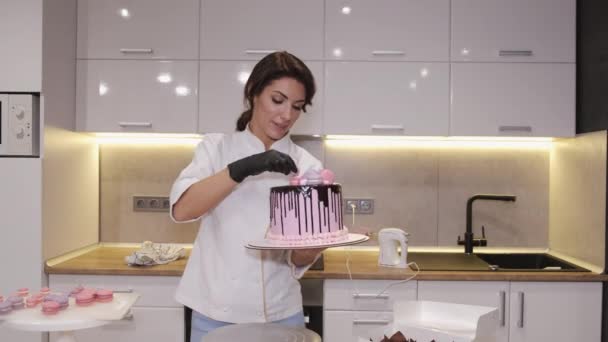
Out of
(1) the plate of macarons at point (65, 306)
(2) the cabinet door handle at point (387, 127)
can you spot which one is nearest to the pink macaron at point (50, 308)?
(1) the plate of macarons at point (65, 306)

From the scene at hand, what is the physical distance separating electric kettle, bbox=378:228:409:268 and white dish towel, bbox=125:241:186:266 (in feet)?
2.88

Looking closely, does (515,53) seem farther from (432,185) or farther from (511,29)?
(432,185)

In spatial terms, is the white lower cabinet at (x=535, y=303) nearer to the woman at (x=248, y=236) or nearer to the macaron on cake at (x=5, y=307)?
the woman at (x=248, y=236)

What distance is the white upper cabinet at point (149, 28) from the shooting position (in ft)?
7.11

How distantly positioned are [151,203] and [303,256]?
1.41 metres

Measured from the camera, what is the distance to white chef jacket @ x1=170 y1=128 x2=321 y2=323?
1302mm

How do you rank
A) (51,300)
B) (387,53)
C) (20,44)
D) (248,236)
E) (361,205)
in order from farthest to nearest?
(361,205) → (387,53) → (20,44) → (248,236) → (51,300)

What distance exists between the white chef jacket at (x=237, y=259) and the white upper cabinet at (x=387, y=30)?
0.94 meters

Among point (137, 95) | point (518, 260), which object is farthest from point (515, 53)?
point (137, 95)

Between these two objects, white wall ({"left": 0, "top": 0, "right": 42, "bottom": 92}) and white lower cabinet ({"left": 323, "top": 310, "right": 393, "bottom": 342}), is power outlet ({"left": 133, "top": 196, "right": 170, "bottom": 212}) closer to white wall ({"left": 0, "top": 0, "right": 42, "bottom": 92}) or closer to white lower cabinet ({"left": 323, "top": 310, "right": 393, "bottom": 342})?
white wall ({"left": 0, "top": 0, "right": 42, "bottom": 92})

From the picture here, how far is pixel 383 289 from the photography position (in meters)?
1.92

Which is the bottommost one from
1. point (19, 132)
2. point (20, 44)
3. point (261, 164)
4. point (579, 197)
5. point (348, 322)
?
point (348, 322)

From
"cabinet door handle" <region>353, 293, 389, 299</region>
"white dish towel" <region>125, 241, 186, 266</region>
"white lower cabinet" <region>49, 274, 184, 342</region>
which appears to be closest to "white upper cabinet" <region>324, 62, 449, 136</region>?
"cabinet door handle" <region>353, 293, 389, 299</region>

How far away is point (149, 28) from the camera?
2.17 meters
